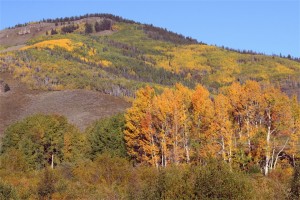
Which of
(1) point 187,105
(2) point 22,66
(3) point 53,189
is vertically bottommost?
(3) point 53,189

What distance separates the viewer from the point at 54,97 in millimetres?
145500

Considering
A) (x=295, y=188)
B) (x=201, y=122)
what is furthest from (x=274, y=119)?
(x=295, y=188)

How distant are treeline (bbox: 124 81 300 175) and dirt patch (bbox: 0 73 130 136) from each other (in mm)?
41589

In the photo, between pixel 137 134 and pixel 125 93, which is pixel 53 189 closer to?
pixel 137 134

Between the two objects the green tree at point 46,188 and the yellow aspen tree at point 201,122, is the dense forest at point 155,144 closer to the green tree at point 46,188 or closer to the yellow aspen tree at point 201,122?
the green tree at point 46,188

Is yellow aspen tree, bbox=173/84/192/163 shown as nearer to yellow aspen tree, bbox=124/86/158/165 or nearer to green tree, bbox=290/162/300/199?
yellow aspen tree, bbox=124/86/158/165

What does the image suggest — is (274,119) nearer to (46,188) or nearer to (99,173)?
(99,173)

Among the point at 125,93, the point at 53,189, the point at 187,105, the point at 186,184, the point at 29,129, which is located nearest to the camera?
the point at 186,184

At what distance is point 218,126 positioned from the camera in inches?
2547

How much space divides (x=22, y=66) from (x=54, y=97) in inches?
1845

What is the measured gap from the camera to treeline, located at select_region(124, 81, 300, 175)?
63.1 metres

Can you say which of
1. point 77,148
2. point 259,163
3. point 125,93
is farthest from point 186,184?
point 125,93

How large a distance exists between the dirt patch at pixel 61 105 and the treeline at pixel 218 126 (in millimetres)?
41589

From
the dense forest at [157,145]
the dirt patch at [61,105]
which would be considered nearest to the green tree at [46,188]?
the dense forest at [157,145]
